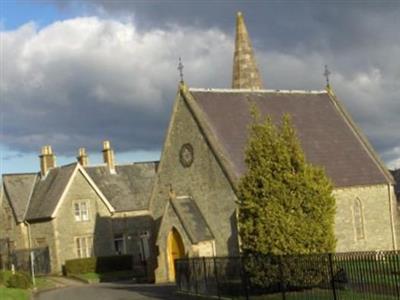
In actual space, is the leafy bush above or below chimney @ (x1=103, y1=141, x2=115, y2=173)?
below

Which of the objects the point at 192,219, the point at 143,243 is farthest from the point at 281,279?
the point at 143,243

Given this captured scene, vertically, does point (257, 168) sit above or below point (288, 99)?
below

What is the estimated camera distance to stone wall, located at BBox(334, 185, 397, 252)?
38.7m

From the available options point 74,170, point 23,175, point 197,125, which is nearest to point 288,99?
point 197,125

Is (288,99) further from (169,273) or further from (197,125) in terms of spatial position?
(169,273)

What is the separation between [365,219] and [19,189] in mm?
33605

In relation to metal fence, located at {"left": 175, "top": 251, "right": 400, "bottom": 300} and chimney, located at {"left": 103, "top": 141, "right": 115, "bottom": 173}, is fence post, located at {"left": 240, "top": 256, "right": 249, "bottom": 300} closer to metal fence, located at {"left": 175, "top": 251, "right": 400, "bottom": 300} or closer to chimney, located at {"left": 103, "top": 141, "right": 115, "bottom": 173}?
metal fence, located at {"left": 175, "top": 251, "right": 400, "bottom": 300}

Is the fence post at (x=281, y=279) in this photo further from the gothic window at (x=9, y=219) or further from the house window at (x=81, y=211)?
the gothic window at (x=9, y=219)

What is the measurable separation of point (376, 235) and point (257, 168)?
1624 cm

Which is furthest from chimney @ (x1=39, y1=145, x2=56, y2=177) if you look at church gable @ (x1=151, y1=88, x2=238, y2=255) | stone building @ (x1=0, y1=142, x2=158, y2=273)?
church gable @ (x1=151, y1=88, x2=238, y2=255)

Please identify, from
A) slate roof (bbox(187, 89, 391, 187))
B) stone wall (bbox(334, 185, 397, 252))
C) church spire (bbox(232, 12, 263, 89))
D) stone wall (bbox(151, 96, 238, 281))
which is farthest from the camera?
church spire (bbox(232, 12, 263, 89))

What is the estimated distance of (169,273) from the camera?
128ft

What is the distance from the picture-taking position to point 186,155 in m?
39.1

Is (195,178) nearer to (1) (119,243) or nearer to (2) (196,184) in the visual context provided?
(2) (196,184)
